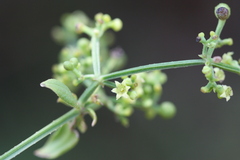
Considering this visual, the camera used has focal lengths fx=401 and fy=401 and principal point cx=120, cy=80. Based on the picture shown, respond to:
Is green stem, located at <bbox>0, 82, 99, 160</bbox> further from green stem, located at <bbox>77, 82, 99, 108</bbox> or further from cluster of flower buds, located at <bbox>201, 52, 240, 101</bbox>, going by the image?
cluster of flower buds, located at <bbox>201, 52, 240, 101</bbox>

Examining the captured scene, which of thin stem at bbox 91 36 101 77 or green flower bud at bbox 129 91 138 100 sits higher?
thin stem at bbox 91 36 101 77

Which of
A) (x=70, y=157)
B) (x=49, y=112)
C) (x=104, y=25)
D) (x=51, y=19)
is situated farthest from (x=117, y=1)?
(x=104, y=25)

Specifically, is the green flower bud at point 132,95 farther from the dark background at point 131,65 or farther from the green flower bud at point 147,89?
the dark background at point 131,65

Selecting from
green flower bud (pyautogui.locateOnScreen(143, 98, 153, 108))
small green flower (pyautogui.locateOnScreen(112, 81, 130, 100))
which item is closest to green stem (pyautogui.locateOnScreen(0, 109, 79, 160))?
small green flower (pyautogui.locateOnScreen(112, 81, 130, 100))

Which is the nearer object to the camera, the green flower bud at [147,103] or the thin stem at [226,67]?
the thin stem at [226,67]

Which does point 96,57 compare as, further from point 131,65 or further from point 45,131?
point 131,65

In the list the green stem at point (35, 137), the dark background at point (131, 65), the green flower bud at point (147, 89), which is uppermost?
the dark background at point (131, 65)

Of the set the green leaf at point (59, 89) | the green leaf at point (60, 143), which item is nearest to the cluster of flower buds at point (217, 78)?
the green leaf at point (59, 89)
